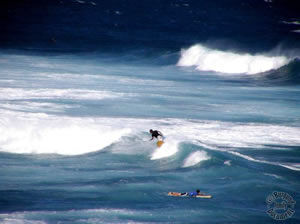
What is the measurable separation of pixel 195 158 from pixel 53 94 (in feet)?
38.9

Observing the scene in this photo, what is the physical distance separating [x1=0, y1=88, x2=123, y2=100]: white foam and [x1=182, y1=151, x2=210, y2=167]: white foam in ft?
33.6

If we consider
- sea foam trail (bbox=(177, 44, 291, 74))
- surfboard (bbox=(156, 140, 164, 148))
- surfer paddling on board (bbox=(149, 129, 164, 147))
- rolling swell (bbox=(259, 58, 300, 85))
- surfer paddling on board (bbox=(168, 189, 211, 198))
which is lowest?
surfer paddling on board (bbox=(168, 189, 211, 198))

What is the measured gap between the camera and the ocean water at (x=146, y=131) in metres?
12.1

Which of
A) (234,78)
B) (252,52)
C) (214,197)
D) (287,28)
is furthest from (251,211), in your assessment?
(287,28)

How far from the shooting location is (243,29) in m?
62.9

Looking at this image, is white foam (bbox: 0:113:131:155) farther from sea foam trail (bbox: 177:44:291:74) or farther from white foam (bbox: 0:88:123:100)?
sea foam trail (bbox: 177:44:291:74)

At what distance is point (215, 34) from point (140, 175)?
46662mm

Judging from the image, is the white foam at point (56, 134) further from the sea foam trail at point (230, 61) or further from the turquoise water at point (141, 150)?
the sea foam trail at point (230, 61)

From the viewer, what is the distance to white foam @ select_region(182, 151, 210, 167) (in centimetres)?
1566

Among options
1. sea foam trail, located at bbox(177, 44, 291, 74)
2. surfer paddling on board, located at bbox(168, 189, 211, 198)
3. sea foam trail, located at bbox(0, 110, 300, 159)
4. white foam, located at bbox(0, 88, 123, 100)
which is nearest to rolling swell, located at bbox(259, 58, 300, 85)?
sea foam trail, located at bbox(177, 44, 291, 74)

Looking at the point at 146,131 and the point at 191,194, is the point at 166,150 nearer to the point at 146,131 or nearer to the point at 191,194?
the point at 146,131

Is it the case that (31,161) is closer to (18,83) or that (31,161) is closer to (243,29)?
(18,83)

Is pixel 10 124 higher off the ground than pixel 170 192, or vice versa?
pixel 10 124

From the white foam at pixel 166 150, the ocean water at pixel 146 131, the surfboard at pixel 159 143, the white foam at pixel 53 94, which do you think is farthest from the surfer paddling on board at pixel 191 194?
the white foam at pixel 53 94
